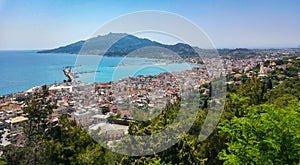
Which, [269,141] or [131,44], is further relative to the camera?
[131,44]

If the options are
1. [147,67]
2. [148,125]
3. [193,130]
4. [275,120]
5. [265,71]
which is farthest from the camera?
[265,71]

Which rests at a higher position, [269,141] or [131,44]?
[131,44]

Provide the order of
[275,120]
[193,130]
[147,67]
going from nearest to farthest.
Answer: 1. [275,120]
2. [147,67]
3. [193,130]

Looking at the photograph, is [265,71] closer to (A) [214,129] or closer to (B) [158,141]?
(A) [214,129]

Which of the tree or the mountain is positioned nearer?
the tree

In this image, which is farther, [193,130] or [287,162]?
[193,130]

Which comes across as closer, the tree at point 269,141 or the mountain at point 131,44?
the tree at point 269,141

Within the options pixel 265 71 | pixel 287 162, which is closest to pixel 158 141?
pixel 287 162

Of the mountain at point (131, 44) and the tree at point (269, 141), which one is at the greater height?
the mountain at point (131, 44)

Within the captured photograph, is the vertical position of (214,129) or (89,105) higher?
(89,105)

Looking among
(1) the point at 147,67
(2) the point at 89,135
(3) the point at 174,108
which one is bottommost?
(2) the point at 89,135

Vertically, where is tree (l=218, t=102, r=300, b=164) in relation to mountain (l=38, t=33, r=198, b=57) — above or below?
below
